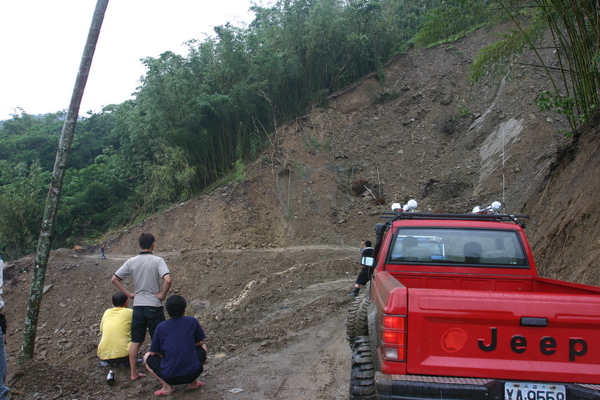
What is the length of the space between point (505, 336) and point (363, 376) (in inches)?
40.6

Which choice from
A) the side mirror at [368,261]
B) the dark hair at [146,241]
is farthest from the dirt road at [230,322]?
the dark hair at [146,241]

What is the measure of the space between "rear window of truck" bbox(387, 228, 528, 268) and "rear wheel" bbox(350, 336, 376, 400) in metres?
1.44

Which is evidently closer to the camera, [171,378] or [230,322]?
[171,378]

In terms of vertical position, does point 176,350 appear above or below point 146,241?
below

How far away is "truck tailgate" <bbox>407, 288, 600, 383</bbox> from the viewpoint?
3010 mm

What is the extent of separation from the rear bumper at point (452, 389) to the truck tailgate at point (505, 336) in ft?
0.21

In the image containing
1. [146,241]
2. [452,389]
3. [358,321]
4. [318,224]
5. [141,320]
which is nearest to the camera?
[452,389]

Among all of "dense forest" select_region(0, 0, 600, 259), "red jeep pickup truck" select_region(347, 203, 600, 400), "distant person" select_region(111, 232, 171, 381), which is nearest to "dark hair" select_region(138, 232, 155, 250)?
"distant person" select_region(111, 232, 171, 381)

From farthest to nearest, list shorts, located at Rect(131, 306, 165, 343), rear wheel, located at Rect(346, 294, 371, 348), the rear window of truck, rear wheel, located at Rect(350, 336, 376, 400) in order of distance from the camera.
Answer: shorts, located at Rect(131, 306, 165, 343)
rear wheel, located at Rect(346, 294, 371, 348)
the rear window of truck
rear wheel, located at Rect(350, 336, 376, 400)

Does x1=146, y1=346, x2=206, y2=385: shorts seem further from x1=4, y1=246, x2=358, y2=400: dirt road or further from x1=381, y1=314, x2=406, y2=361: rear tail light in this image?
x1=381, y1=314, x2=406, y2=361: rear tail light

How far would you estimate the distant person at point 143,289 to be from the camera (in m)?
5.34

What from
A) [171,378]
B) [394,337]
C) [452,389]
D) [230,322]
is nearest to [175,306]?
[171,378]

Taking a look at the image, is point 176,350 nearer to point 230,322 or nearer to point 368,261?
point 368,261

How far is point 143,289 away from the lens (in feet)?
17.6
